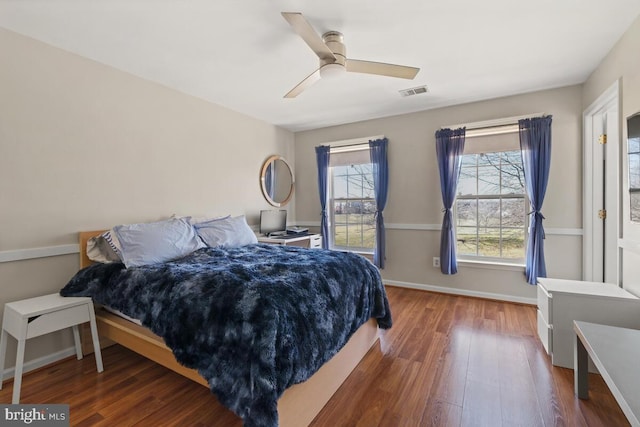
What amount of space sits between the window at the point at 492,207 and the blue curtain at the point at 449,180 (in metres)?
0.20

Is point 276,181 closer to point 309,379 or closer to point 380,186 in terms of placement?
point 380,186

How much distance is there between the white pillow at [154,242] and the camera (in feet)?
6.95

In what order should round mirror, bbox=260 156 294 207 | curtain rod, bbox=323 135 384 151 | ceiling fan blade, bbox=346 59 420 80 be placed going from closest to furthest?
1. ceiling fan blade, bbox=346 59 420 80
2. curtain rod, bbox=323 135 384 151
3. round mirror, bbox=260 156 294 207

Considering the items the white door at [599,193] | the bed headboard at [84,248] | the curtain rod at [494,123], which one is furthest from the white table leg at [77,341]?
the white door at [599,193]

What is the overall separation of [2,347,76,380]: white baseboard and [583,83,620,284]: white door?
4.62 m

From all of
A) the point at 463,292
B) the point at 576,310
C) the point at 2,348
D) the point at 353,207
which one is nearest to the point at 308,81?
the point at 353,207

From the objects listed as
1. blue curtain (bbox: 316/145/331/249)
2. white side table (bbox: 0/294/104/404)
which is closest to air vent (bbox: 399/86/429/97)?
blue curtain (bbox: 316/145/331/249)

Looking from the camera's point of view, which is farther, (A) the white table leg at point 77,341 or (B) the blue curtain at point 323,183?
(B) the blue curtain at point 323,183

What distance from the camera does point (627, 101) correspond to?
204 centimetres

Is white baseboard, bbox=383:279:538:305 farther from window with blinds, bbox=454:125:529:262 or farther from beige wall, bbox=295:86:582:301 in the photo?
window with blinds, bbox=454:125:529:262

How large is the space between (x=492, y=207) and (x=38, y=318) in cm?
428

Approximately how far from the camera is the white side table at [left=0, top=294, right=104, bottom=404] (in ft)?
5.56

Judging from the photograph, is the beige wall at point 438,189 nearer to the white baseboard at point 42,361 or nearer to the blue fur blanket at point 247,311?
the blue fur blanket at point 247,311

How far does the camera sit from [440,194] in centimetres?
362
